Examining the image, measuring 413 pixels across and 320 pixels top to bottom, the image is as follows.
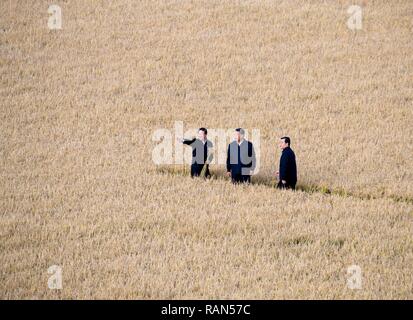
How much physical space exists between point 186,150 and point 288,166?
16.8 ft

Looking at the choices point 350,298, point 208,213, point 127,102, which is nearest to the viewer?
point 350,298

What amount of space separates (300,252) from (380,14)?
2428 cm

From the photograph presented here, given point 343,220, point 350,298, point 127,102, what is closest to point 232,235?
point 343,220

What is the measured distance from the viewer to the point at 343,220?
1298 cm

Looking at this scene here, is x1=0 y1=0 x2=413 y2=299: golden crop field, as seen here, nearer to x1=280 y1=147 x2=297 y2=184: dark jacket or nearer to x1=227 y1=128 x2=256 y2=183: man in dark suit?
x1=280 y1=147 x2=297 y2=184: dark jacket

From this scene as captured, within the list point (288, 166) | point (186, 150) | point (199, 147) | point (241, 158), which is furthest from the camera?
point (186, 150)

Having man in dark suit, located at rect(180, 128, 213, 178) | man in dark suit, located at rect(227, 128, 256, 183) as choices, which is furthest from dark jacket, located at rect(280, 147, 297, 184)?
man in dark suit, located at rect(180, 128, 213, 178)

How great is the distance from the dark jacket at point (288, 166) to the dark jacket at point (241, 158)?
0.79 meters

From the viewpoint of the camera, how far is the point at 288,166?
14500 mm

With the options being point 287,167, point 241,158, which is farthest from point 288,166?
point 241,158

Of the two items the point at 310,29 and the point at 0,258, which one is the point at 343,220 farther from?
the point at 310,29

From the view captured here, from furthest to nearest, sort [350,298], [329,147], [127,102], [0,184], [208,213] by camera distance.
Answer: [127,102], [329,147], [0,184], [208,213], [350,298]

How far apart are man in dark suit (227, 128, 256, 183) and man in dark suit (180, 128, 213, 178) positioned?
63 centimetres

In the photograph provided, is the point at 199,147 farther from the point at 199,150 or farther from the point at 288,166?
the point at 288,166
